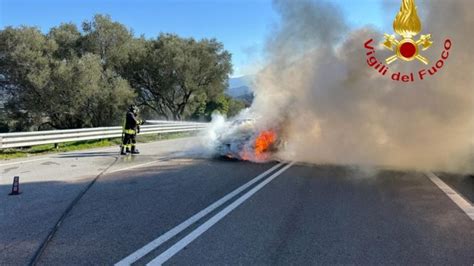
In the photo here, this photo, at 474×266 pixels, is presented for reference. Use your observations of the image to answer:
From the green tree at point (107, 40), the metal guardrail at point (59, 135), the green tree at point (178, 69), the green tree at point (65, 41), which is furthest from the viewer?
the green tree at point (178, 69)

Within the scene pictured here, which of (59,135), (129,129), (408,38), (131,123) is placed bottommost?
(59,135)

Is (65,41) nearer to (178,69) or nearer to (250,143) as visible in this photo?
(178,69)

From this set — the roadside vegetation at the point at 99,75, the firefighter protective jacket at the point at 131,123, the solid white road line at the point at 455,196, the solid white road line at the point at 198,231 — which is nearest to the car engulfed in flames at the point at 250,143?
the firefighter protective jacket at the point at 131,123

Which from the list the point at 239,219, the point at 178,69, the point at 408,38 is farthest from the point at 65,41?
the point at 239,219

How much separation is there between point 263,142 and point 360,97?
10.4 feet

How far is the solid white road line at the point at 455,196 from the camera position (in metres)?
5.91

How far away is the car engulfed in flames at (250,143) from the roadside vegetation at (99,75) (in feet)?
35.7

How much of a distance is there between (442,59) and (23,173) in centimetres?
1056

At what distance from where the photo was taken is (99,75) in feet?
100.0

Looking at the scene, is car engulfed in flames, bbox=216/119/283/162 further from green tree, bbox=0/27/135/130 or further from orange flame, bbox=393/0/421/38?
green tree, bbox=0/27/135/130

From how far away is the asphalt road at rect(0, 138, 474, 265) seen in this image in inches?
162

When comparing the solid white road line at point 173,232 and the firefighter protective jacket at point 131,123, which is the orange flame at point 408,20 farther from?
the firefighter protective jacket at point 131,123

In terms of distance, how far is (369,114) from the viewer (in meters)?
10.5

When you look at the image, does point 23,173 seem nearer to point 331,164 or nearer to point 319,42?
point 331,164
